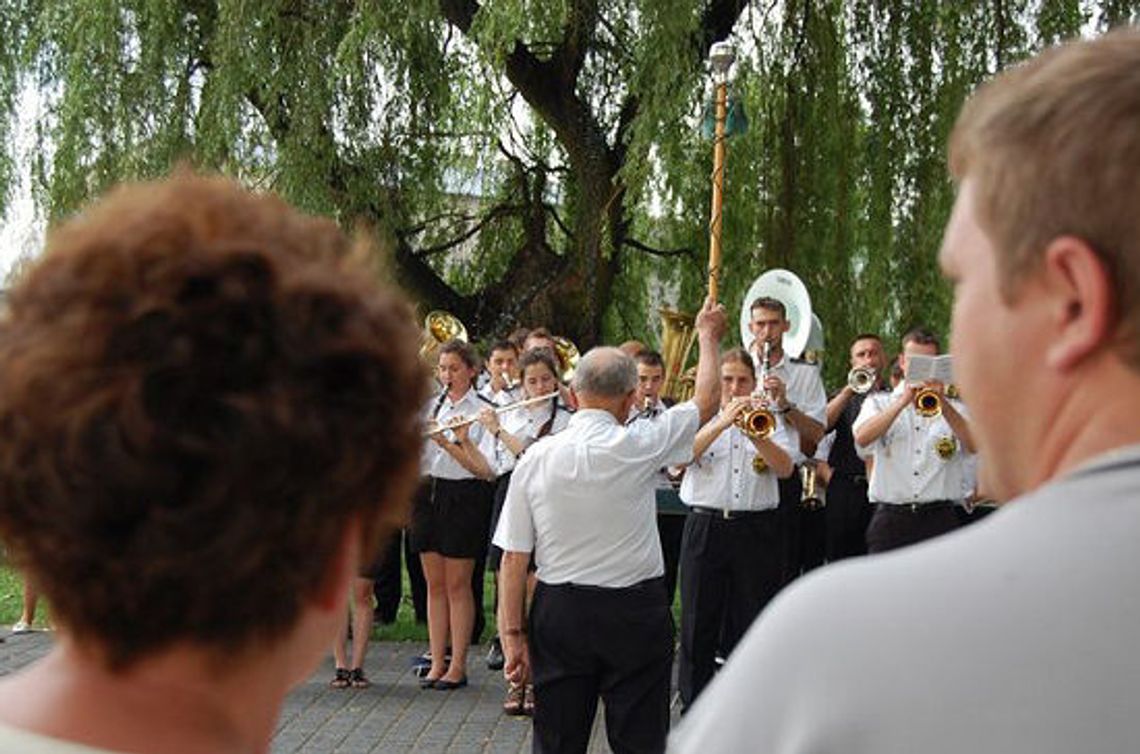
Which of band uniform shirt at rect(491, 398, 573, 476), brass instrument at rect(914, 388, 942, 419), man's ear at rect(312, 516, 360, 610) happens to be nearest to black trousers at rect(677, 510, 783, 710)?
brass instrument at rect(914, 388, 942, 419)

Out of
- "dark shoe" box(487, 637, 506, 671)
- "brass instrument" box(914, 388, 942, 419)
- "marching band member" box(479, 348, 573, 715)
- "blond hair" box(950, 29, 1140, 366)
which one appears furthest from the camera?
"dark shoe" box(487, 637, 506, 671)

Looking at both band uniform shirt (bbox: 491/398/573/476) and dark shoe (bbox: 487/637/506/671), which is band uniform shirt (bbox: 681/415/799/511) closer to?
band uniform shirt (bbox: 491/398/573/476)

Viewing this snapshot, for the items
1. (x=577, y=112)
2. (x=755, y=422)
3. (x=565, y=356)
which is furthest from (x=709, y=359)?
(x=577, y=112)

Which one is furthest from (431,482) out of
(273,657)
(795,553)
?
(273,657)

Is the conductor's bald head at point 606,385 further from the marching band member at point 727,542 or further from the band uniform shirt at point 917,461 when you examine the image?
the band uniform shirt at point 917,461

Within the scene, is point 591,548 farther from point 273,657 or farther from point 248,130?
point 248,130

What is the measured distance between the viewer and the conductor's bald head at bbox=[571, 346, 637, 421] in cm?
685

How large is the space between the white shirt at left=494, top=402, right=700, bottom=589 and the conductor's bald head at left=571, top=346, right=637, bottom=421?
5cm

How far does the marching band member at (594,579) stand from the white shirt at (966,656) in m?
5.24

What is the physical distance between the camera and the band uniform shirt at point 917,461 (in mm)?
10148

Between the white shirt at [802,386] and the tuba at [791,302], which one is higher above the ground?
the tuba at [791,302]

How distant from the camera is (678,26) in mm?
12383

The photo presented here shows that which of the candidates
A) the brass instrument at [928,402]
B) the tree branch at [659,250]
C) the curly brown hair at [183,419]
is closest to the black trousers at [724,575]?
the brass instrument at [928,402]

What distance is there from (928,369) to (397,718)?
3.44 metres
